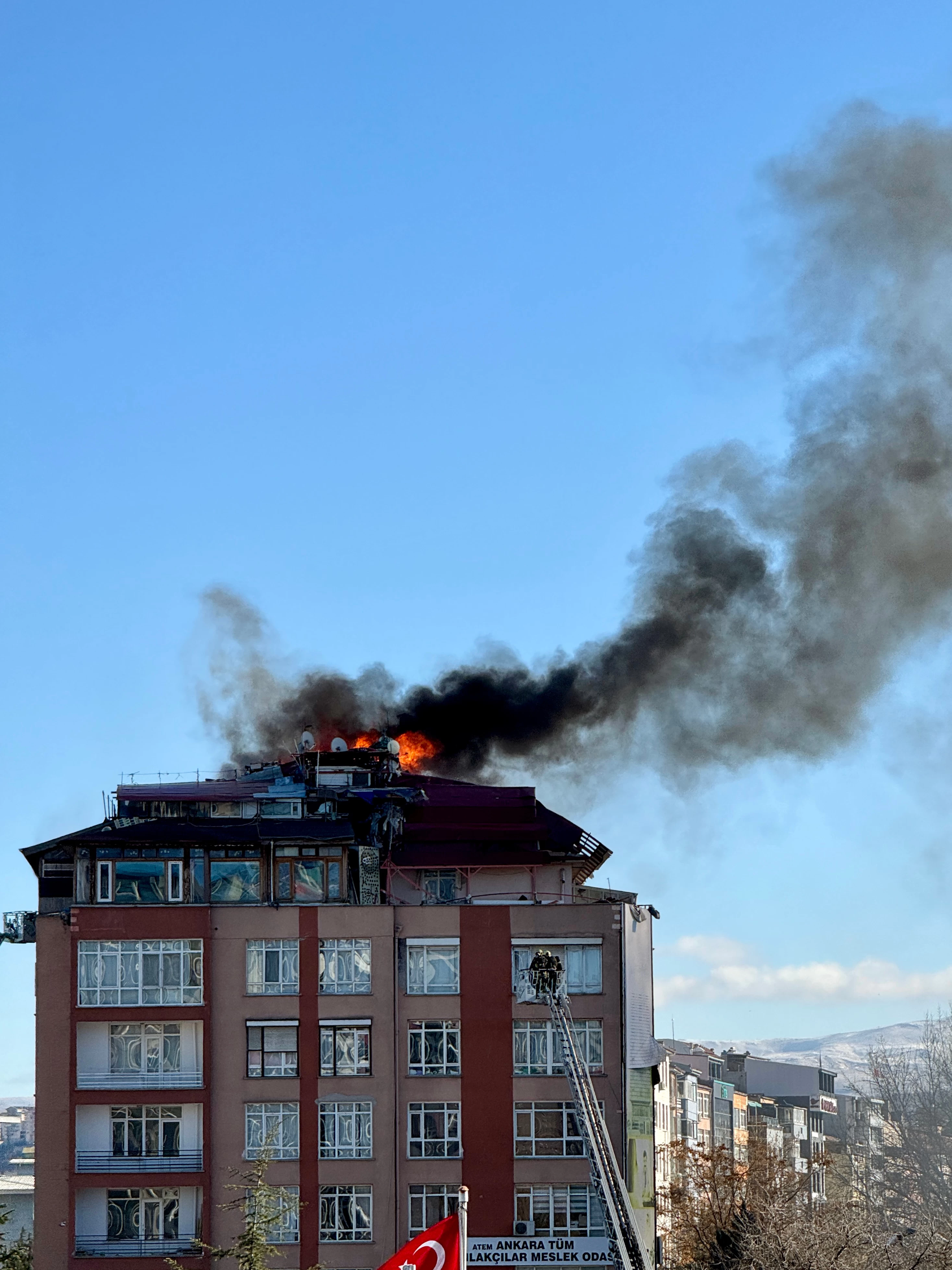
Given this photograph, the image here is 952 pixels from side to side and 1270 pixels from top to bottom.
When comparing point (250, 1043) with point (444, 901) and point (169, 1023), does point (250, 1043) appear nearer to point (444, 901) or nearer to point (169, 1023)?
point (169, 1023)

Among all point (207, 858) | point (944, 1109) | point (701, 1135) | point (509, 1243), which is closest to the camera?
point (509, 1243)

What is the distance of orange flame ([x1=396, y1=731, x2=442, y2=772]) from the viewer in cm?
9356

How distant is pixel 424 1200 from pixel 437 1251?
39.7 m

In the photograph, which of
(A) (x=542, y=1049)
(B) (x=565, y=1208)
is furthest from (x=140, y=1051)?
(B) (x=565, y=1208)

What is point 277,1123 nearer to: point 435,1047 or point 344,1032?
point 344,1032

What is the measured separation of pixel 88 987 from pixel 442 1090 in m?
13.8

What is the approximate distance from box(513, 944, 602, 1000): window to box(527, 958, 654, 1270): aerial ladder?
3.17 feet

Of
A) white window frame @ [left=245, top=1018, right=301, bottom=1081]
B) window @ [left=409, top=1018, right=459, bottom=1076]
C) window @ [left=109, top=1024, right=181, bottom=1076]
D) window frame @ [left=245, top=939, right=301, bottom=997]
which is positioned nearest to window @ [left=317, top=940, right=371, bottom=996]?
window frame @ [left=245, top=939, right=301, bottom=997]

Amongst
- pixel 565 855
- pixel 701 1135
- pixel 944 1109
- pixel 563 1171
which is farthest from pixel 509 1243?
pixel 701 1135

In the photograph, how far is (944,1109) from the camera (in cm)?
8712

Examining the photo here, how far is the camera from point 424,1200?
227 ft

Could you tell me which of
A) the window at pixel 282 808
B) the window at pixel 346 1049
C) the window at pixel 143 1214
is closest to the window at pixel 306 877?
the window at pixel 282 808

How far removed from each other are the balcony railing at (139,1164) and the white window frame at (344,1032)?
19.2 ft

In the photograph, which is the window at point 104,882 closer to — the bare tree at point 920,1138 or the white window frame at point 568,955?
the white window frame at point 568,955
